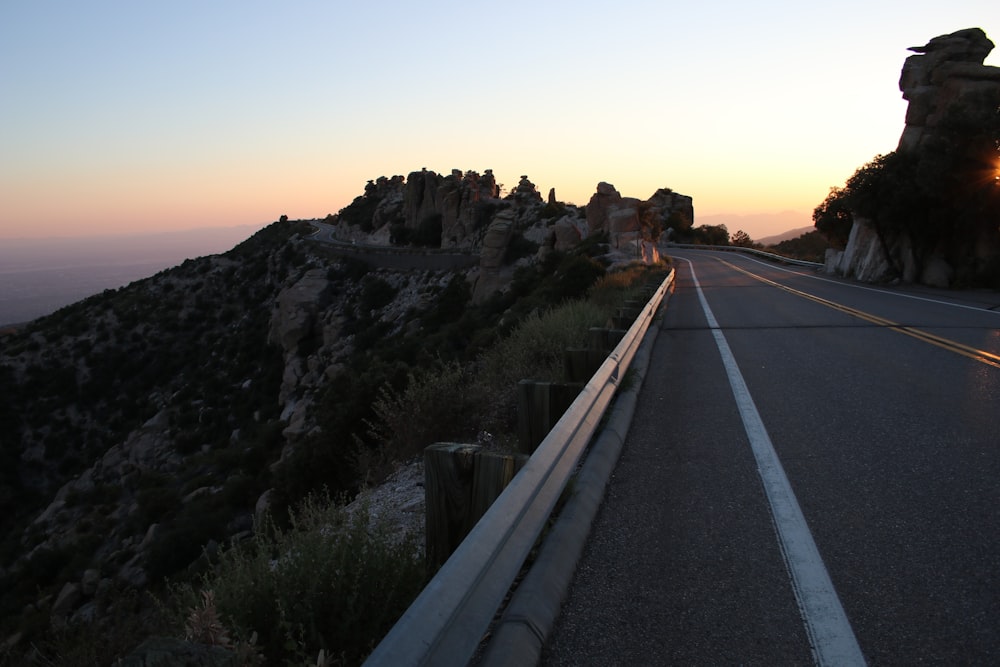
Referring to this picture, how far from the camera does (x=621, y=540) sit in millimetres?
3891

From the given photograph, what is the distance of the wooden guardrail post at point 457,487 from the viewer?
3.29 meters

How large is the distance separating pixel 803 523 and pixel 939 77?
3151cm

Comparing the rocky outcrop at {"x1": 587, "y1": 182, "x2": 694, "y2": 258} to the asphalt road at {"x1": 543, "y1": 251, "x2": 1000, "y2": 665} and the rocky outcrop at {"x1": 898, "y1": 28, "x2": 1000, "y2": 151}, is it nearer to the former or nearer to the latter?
the rocky outcrop at {"x1": 898, "y1": 28, "x2": 1000, "y2": 151}

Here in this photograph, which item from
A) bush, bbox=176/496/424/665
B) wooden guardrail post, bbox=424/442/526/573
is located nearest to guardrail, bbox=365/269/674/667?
wooden guardrail post, bbox=424/442/526/573

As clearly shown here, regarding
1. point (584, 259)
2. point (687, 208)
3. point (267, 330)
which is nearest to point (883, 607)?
point (584, 259)

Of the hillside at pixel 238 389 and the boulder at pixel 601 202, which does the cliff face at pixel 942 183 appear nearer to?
the hillside at pixel 238 389

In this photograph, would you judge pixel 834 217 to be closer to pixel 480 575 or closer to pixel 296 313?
pixel 480 575

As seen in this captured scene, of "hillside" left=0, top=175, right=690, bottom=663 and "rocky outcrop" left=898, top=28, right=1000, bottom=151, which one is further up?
"rocky outcrop" left=898, top=28, right=1000, bottom=151

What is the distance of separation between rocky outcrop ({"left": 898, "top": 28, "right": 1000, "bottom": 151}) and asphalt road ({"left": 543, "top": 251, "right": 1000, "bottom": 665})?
23228mm

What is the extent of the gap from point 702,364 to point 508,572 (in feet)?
24.8

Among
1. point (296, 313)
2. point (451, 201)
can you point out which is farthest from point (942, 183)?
point (451, 201)

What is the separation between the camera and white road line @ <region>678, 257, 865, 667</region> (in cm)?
271

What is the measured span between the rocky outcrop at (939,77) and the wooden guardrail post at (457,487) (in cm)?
2908

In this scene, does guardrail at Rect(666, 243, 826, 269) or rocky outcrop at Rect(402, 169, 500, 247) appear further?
rocky outcrop at Rect(402, 169, 500, 247)
